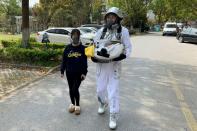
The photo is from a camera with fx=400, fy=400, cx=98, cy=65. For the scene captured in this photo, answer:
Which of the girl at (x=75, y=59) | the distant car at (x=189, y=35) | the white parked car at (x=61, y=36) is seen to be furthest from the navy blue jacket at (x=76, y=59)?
the distant car at (x=189, y=35)

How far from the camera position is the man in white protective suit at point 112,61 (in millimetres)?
6211

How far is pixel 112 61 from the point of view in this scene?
6273 millimetres

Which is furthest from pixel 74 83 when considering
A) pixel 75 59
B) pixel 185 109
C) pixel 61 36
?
pixel 61 36

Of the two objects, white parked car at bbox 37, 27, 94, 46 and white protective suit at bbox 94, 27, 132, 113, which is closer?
white protective suit at bbox 94, 27, 132, 113

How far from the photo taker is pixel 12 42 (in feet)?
60.4

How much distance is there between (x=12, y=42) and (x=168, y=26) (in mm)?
37047

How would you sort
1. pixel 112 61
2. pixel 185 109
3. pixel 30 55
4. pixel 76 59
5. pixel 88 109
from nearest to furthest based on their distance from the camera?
pixel 112 61 < pixel 76 59 < pixel 88 109 < pixel 185 109 < pixel 30 55

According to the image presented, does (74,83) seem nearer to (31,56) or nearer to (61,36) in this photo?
(31,56)

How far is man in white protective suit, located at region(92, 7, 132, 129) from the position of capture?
6.21m

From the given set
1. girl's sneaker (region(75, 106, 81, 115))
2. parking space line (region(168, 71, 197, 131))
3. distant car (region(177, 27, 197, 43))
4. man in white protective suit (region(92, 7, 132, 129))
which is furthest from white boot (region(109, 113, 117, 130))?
distant car (region(177, 27, 197, 43))

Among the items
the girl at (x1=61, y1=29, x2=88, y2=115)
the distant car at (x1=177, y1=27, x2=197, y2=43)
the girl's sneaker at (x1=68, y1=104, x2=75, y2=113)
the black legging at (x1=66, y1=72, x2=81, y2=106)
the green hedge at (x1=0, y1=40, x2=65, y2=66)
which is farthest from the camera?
the distant car at (x1=177, y1=27, x2=197, y2=43)

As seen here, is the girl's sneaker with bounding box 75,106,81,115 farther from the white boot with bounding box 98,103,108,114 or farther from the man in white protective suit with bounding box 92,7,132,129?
the man in white protective suit with bounding box 92,7,132,129

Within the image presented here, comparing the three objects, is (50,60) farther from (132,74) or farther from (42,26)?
(42,26)

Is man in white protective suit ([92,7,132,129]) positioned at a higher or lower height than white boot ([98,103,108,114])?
higher
